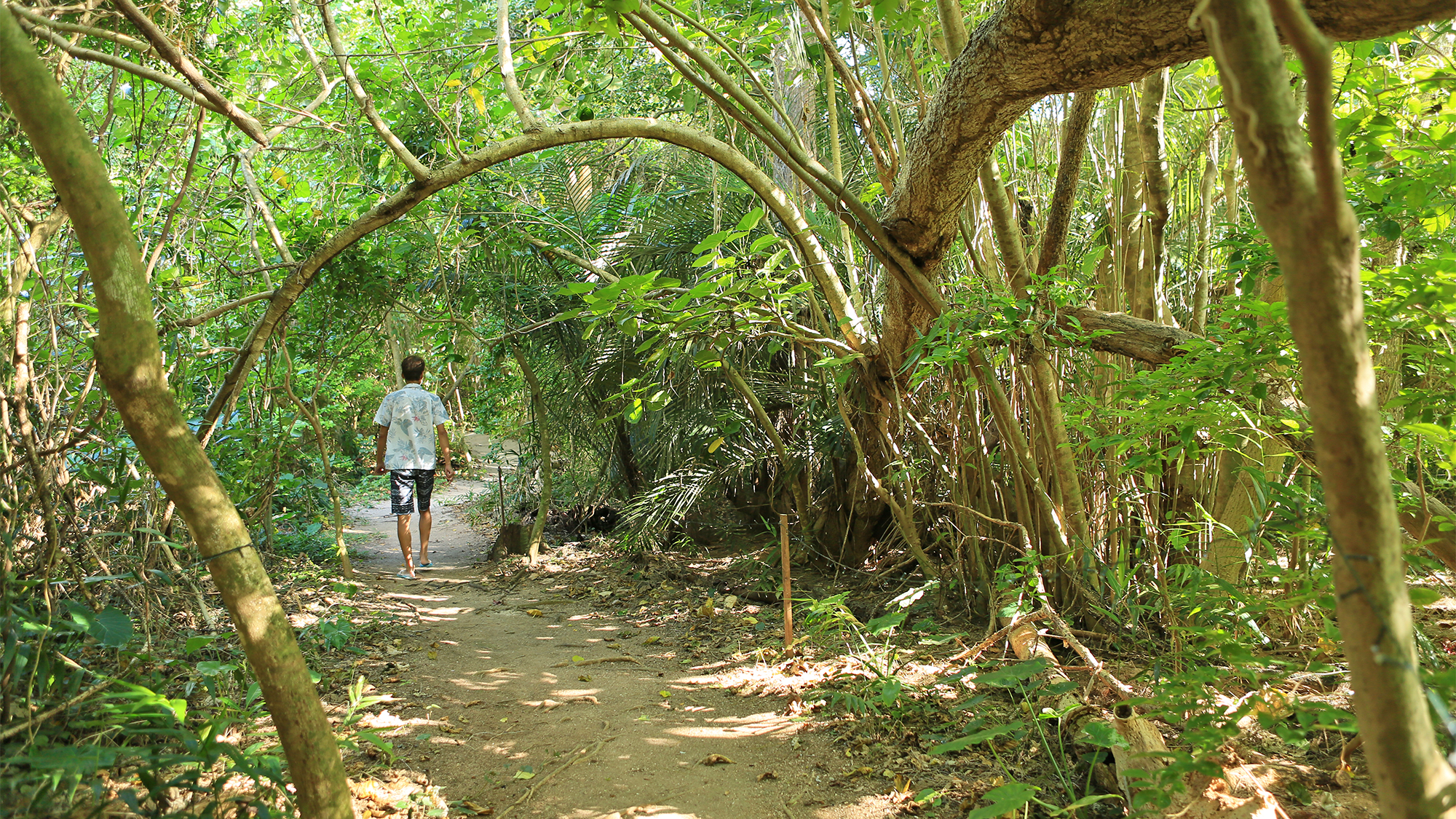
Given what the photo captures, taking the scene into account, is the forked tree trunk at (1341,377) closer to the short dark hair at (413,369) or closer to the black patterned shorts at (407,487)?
the black patterned shorts at (407,487)

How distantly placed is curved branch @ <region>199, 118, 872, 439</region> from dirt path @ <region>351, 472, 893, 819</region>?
1.35 meters

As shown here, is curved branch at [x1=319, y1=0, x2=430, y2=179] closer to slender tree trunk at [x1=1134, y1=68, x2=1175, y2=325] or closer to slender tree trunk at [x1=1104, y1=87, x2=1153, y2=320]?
slender tree trunk at [x1=1134, y1=68, x2=1175, y2=325]

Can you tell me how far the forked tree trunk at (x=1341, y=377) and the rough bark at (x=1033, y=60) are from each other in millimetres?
829

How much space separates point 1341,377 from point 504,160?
2.51 metres

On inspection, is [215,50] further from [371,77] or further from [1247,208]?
[1247,208]

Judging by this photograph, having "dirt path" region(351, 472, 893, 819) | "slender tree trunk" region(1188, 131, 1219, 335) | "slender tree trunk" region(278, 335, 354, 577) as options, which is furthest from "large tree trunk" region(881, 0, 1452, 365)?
"slender tree trunk" region(278, 335, 354, 577)

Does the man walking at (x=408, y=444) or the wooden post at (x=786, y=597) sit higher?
the man walking at (x=408, y=444)

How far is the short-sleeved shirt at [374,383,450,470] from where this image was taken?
215 inches

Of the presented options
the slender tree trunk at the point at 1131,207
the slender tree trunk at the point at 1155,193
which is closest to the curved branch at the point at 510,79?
the slender tree trunk at the point at 1155,193

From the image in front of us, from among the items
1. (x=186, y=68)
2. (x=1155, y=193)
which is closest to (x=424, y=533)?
(x=186, y=68)

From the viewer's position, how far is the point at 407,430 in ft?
18.0

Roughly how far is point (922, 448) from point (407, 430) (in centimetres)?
345

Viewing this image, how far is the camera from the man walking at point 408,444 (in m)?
5.46

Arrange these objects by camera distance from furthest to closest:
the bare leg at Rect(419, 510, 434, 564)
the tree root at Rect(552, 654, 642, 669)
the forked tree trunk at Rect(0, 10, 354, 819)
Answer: the bare leg at Rect(419, 510, 434, 564), the tree root at Rect(552, 654, 642, 669), the forked tree trunk at Rect(0, 10, 354, 819)
